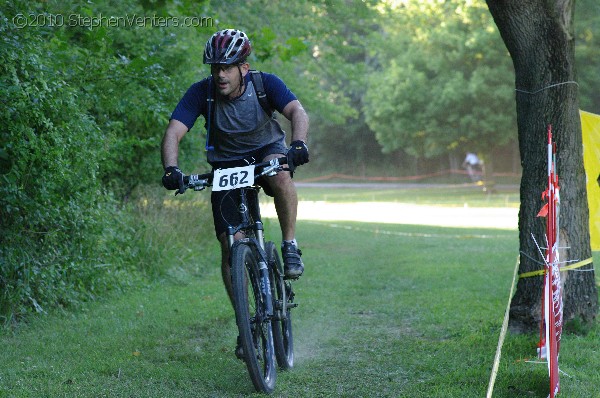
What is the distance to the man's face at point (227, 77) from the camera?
6.09 m

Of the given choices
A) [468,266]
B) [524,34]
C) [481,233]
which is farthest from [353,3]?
[524,34]

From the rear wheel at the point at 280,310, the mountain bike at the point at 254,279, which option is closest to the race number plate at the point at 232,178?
the mountain bike at the point at 254,279

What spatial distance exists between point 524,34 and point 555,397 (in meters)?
3.12

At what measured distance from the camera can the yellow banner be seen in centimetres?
851

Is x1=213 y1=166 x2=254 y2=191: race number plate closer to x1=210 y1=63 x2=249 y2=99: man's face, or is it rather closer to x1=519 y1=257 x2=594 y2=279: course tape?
x1=210 y1=63 x2=249 y2=99: man's face

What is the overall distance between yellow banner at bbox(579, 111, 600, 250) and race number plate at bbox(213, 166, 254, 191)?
3799 mm

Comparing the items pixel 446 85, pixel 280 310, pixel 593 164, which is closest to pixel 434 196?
pixel 446 85

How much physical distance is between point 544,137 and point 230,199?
2.78m

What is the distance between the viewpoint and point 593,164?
338 inches

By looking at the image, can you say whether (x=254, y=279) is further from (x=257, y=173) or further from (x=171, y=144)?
(x=171, y=144)

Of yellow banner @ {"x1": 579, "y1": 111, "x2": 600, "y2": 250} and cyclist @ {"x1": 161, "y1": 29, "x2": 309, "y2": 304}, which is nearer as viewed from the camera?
cyclist @ {"x1": 161, "y1": 29, "x2": 309, "y2": 304}

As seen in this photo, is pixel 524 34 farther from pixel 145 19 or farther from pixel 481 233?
pixel 481 233

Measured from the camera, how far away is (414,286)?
38.3 ft

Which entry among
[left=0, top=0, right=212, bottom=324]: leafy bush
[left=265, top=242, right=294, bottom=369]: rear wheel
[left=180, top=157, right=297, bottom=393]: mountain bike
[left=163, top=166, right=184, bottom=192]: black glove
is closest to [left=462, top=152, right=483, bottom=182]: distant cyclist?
[left=0, top=0, right=212, bottom=324]: leafy bush
